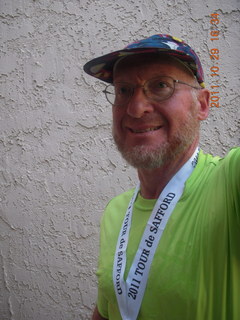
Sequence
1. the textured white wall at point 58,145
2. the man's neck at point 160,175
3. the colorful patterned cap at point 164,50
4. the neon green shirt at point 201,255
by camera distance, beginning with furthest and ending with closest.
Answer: the textured white wall at point 58,145
the man's neck at point 160,175
the colorful patterned cap at point 164,50
the neon green shirt at point 201,255

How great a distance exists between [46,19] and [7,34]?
0.39m

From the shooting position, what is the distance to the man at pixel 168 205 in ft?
3.07

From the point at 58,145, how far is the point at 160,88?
4.34ft

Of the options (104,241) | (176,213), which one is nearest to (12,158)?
(104,241)

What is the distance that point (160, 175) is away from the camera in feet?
4.43

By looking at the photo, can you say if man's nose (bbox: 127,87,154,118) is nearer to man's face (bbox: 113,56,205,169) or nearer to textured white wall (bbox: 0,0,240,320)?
man's face (bbox: 113,56,205,169)

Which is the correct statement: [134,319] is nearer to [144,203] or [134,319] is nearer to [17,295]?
[144,203]

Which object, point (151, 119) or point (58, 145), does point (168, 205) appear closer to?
point (151, 119)

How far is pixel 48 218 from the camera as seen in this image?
2.39m

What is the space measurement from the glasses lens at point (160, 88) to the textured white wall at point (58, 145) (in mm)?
1045
